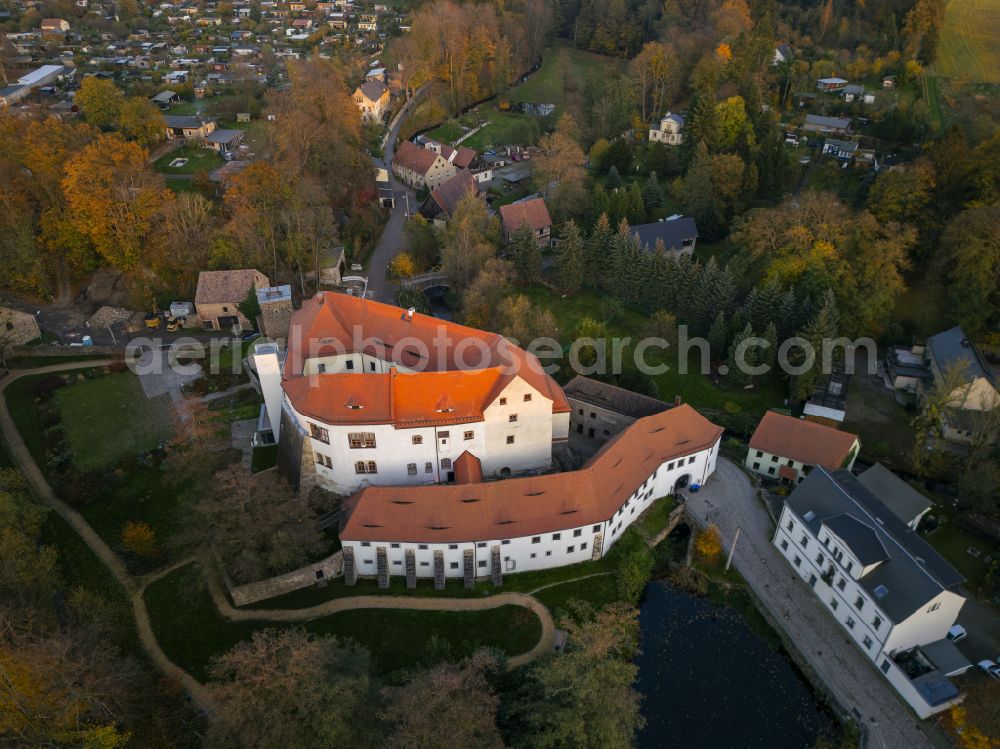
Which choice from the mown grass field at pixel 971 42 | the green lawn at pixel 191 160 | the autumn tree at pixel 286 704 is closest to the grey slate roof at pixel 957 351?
the autumn tree at pixel 286 704

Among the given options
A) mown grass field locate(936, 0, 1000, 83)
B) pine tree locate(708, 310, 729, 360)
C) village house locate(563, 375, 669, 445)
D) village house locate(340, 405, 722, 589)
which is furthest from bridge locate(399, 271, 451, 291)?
mown grass field locate(936, 0, 1000, 83)

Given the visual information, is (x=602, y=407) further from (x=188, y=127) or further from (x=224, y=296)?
(x=188, y=127)

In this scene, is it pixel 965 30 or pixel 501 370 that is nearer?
pixel 501 370

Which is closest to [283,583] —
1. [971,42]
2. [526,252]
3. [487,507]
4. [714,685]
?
[487,507]

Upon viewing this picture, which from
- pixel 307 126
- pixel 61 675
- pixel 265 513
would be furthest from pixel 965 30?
pixel 61 675

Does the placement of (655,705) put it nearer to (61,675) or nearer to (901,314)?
(61,675)
